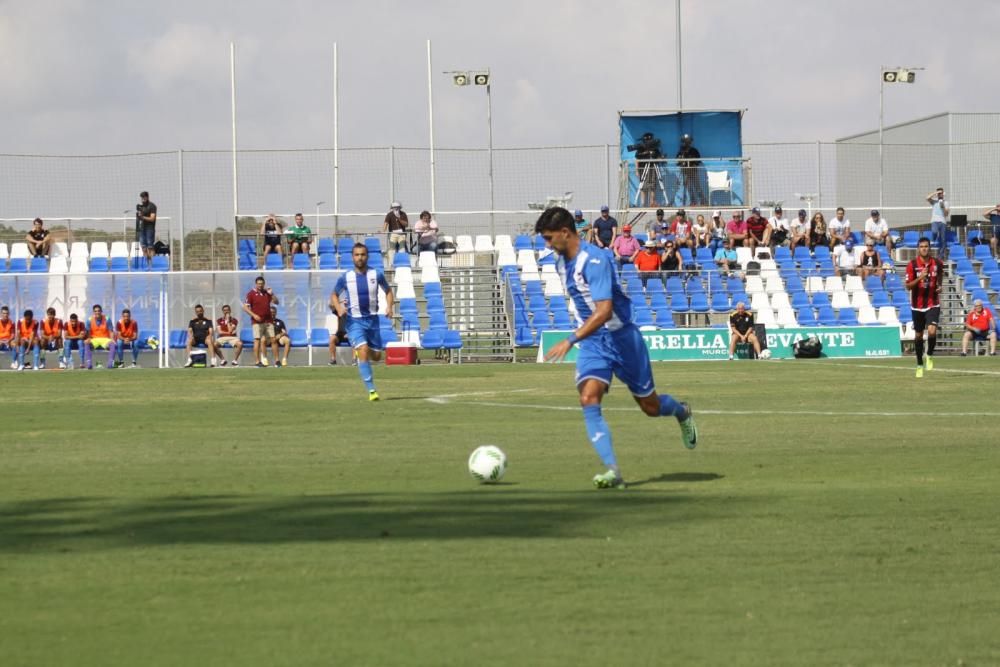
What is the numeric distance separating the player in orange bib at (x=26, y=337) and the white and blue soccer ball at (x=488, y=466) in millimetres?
24921

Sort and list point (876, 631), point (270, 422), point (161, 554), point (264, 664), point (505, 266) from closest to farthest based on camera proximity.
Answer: point (264, 664), point (876, 631), point (161, 554), point (270, 422), point (505, 266)

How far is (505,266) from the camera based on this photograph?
38.6 meters

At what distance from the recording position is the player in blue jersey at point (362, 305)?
20953 millimetres

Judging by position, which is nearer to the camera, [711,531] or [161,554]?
[161,554]

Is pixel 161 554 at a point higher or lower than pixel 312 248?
lower

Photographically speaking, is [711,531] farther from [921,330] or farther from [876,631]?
[921,330]

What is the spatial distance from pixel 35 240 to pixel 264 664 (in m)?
35.7

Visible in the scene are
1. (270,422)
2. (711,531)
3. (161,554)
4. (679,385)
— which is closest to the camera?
(161,554)

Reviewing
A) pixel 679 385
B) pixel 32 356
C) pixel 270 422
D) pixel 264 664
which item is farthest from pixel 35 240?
pixel 264 664

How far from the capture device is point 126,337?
34.0m

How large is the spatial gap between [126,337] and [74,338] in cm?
116

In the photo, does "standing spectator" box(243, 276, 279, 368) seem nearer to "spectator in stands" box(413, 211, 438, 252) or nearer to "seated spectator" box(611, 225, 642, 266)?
"spectator in stands" box(413, 211, 438, 252)

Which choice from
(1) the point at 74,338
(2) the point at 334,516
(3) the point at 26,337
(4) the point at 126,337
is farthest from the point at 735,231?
(2) the point at 334,516

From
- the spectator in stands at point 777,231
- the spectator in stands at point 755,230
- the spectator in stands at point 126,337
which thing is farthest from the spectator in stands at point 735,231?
the spectator in stands at point 126,337
